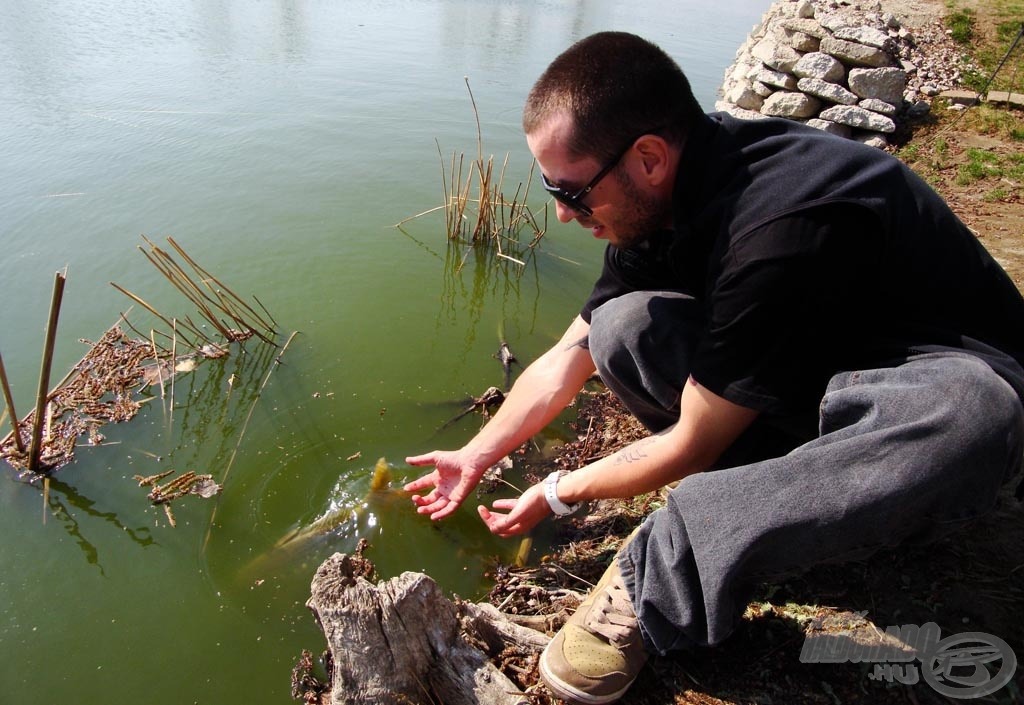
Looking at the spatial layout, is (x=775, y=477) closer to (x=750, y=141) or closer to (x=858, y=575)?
(x=858, y=575)

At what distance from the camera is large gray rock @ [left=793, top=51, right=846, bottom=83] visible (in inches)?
291

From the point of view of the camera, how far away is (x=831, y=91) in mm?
7285

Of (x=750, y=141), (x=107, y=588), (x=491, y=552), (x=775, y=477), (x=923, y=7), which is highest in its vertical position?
(x=923, y=7)

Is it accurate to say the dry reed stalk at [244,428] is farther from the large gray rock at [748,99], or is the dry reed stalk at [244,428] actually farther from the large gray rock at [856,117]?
the large gray rock at [748,99]

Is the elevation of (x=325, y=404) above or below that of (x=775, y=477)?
below

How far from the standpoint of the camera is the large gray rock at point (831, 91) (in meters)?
7.27

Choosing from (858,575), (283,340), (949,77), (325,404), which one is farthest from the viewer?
(949,77)

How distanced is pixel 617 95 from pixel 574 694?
1.91 metres

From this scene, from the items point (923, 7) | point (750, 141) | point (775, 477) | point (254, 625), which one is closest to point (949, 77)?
point (923, 7)

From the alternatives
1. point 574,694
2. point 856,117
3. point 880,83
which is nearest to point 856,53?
point 880,83

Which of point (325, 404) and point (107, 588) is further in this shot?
point (325, 404)

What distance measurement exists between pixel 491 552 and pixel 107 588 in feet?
5.81

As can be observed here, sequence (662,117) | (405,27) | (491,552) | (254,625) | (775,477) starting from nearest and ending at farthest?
(775,477), (662,117), (254,625), (491,552), (405,27)

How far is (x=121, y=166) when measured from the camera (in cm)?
630
